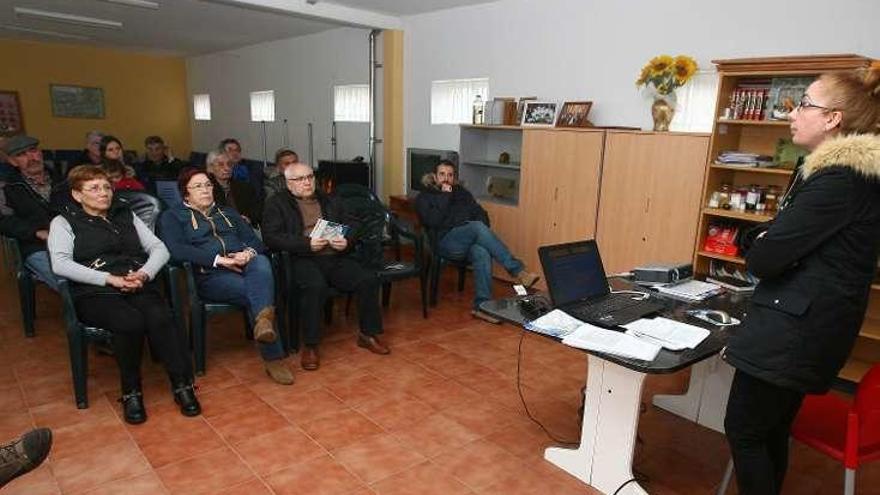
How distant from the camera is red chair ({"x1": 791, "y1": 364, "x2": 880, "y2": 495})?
5.11 ft

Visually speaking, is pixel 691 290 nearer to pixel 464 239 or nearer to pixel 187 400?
pixel 464 239

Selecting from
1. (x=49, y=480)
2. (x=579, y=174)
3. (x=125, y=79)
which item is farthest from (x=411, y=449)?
(x=125, y=79)

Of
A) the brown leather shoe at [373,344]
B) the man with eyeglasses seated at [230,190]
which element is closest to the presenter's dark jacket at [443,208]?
the brown leather shoe at [373,344]

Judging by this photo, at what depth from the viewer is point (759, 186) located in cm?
350

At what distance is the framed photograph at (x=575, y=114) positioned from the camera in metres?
4.37

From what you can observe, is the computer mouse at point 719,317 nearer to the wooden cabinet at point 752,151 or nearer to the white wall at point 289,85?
the wooden cabinet at point 752,151

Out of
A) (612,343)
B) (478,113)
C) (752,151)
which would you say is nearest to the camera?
(612,343)

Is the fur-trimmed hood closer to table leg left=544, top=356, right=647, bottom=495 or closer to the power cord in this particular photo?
table leg left=544, top=356, right=647, bottom=495

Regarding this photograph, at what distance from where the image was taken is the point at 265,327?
2902 mm

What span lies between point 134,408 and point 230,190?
6.55 ft

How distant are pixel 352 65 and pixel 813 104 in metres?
5.79

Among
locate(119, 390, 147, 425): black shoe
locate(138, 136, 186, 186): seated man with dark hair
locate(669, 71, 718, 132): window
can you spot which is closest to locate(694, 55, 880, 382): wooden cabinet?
locate(669, 71, 718, 132): window

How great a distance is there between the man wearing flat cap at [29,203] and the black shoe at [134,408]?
1.10 m

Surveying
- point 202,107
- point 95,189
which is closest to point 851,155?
point 95,189
